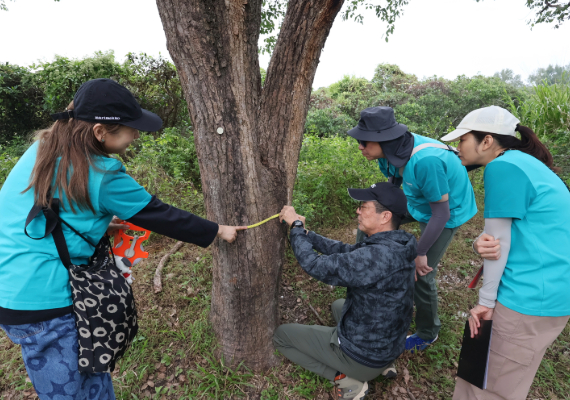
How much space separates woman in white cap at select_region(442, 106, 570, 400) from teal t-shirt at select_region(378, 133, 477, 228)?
33cm

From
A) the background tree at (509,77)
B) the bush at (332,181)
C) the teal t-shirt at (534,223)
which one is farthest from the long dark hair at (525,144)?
the background tree at (509,77)

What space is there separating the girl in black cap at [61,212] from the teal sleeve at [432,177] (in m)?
1.81

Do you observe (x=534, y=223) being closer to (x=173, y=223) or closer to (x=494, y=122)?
(x=494, y=122)

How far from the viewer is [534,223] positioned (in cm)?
154

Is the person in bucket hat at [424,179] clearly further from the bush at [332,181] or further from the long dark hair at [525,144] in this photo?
the bush at [332,181]

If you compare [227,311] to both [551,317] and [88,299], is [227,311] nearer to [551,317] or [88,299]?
[88,299]

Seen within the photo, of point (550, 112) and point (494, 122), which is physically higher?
point (550, 112)

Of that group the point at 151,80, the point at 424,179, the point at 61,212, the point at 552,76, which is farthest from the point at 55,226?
the point at 552,76

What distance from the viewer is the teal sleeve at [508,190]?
1486 millimetres

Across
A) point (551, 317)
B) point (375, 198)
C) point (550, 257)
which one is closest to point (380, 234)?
point (375, 198)

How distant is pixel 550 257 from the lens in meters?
1.53

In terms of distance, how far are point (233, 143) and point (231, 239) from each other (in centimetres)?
64

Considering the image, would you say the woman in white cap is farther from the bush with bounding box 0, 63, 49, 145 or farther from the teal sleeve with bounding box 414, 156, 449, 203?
the bush with bounding box 0, 63, 49, 145

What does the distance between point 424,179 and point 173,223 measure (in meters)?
1.73
